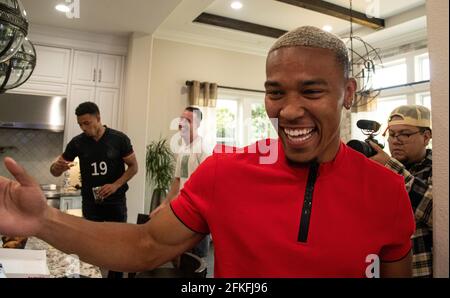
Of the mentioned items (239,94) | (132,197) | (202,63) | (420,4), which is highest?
(420,4)

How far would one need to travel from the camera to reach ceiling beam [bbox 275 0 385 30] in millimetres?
2930

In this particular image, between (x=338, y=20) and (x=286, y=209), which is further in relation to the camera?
(x=338, y=20)

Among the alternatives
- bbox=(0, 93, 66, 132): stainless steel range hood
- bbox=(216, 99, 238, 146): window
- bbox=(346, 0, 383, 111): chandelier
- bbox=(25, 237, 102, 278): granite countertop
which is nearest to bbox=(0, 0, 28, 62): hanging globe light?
bbox=(25, 237, 102, 278): granite countertop

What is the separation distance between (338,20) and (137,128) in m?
2.39

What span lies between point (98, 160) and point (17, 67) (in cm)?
105

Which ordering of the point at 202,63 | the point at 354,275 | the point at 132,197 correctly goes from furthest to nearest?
the point at 202,63 → the point at 132,197 → the point at 354,275

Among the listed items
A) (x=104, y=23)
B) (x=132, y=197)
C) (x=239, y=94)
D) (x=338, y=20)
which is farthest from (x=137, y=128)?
(x=338, y=20)

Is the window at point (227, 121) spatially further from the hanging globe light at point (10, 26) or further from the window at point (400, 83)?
the hanging globe light at point (10, 26)

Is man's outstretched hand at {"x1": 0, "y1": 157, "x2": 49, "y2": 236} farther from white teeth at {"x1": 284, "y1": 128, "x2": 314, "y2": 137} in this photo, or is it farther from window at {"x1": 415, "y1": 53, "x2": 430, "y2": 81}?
window at {"x1": 415, "y1": 53, "x2": 430, "y2": 81}

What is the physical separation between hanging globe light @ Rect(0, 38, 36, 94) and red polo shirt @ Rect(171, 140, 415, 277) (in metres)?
0.82

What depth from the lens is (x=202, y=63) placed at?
12.7 ft

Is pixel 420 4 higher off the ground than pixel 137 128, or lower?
higher

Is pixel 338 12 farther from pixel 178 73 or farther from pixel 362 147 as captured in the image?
pixel 362 147

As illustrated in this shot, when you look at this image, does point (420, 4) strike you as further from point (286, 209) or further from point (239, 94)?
point (286, 209)
